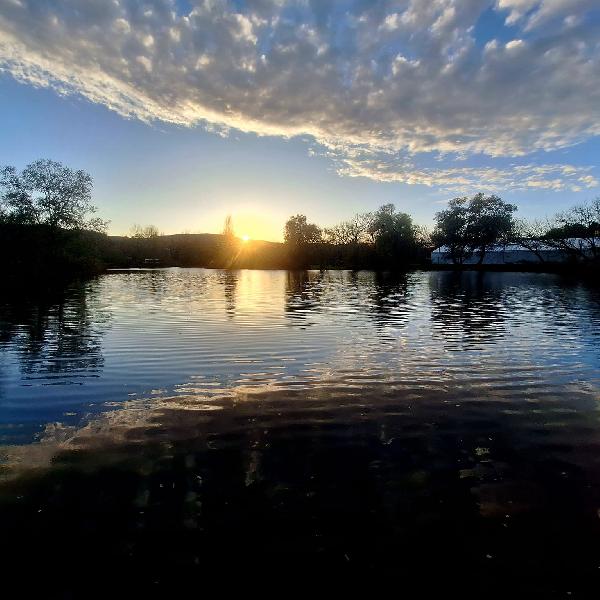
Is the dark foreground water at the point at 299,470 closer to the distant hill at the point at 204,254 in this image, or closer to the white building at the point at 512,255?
the white building at the point at 512,255

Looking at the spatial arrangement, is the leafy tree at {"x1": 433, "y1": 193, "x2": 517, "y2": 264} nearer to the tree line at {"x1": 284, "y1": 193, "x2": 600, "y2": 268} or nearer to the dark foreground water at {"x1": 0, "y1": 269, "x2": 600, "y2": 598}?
the tree line at {"x1": 284, "y1": 193, "x2": 600, "y2": 268}

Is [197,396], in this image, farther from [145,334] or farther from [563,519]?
[145,334]

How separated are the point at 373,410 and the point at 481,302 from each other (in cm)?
3014

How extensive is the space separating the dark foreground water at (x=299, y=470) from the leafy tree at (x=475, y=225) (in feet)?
354

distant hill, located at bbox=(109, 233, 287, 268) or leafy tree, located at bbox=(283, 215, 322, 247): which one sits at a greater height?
leafy tree, located at bbox=(283, 215, 322, 247)

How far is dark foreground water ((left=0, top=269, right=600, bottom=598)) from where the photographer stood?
4867 mm

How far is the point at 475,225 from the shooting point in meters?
115

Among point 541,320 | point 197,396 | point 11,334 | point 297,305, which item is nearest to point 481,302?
point 541,320

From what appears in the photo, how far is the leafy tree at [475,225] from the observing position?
11350 cm

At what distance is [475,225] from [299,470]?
12145 centimetres

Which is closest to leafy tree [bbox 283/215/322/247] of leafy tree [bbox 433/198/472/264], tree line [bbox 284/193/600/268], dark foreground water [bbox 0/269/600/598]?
tree line [bbox 284/193/600/268]

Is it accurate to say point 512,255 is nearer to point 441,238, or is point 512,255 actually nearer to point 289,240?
point 441,238

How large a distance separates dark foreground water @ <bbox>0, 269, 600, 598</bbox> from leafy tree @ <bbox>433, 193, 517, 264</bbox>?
108 m

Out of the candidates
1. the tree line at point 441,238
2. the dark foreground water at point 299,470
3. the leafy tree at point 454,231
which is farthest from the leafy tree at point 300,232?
the dark foreground water at point 299,470
